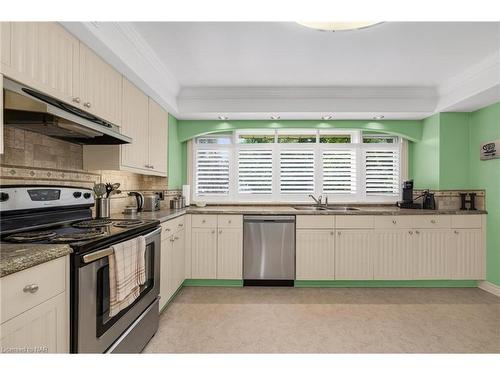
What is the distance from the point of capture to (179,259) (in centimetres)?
289

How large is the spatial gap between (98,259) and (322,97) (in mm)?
2967

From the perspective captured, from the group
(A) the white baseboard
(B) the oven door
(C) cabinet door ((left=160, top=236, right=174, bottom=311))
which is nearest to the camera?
(B) the oven door

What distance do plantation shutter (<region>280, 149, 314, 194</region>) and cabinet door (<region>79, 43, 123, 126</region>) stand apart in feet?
7.75

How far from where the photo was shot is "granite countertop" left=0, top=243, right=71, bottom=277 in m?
0.88

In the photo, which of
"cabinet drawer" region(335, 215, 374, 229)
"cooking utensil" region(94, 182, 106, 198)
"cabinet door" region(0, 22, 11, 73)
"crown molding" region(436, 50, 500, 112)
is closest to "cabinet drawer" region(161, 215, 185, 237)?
"cooking utensil" region(94, 182, 106, 198)

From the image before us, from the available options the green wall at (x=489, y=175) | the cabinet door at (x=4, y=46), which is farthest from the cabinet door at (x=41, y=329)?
the green wall at (x=489, y=175)

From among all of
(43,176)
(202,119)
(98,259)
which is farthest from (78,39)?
(202,119)

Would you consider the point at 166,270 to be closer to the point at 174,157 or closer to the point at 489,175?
the point at 174,157

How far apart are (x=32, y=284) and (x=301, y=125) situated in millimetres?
3397

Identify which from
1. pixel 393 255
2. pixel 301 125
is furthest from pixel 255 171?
pixel 393 255

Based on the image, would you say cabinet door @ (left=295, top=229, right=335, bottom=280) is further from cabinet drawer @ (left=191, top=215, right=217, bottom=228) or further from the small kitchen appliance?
the small kitchen appliance

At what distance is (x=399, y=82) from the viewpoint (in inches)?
120
